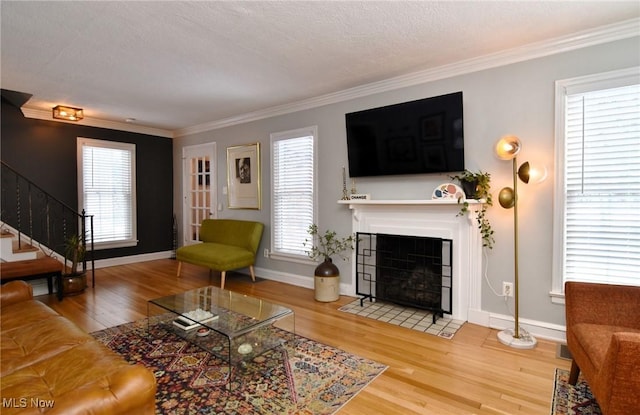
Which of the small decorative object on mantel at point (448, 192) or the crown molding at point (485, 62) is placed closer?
the crown molding at point (485, 62)

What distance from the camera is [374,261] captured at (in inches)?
155

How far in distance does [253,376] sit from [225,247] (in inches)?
116

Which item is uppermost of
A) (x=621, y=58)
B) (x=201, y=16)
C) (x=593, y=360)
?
(x=201, y=16)

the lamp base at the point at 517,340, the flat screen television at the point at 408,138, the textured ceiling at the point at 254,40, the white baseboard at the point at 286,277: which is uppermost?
the textured ceiling at the point at 254,40

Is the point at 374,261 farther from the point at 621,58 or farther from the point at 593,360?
the point at 621,58

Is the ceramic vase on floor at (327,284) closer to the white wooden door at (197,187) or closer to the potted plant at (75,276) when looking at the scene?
the white wooden door at (197,187)

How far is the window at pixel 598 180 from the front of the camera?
8.38 ft

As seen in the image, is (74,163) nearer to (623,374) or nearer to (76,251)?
(76,251)

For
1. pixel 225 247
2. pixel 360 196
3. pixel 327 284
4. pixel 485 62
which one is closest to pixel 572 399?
pixel 327 284

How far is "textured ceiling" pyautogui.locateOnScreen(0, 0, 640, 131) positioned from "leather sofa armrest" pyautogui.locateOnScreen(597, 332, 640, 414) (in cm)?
210

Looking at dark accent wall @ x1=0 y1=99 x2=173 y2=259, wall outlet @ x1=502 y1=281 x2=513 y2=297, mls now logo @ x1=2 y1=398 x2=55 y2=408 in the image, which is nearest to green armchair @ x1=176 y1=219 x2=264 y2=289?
dark accent wall @ x1=0 y1=99 x2=173 y2=259

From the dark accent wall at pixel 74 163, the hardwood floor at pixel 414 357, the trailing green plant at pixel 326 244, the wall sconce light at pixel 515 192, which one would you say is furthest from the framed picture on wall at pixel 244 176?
the wall sconce light at pixel 515 192

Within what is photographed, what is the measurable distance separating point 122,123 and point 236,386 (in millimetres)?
5392

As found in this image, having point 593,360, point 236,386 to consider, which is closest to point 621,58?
point 593,360
